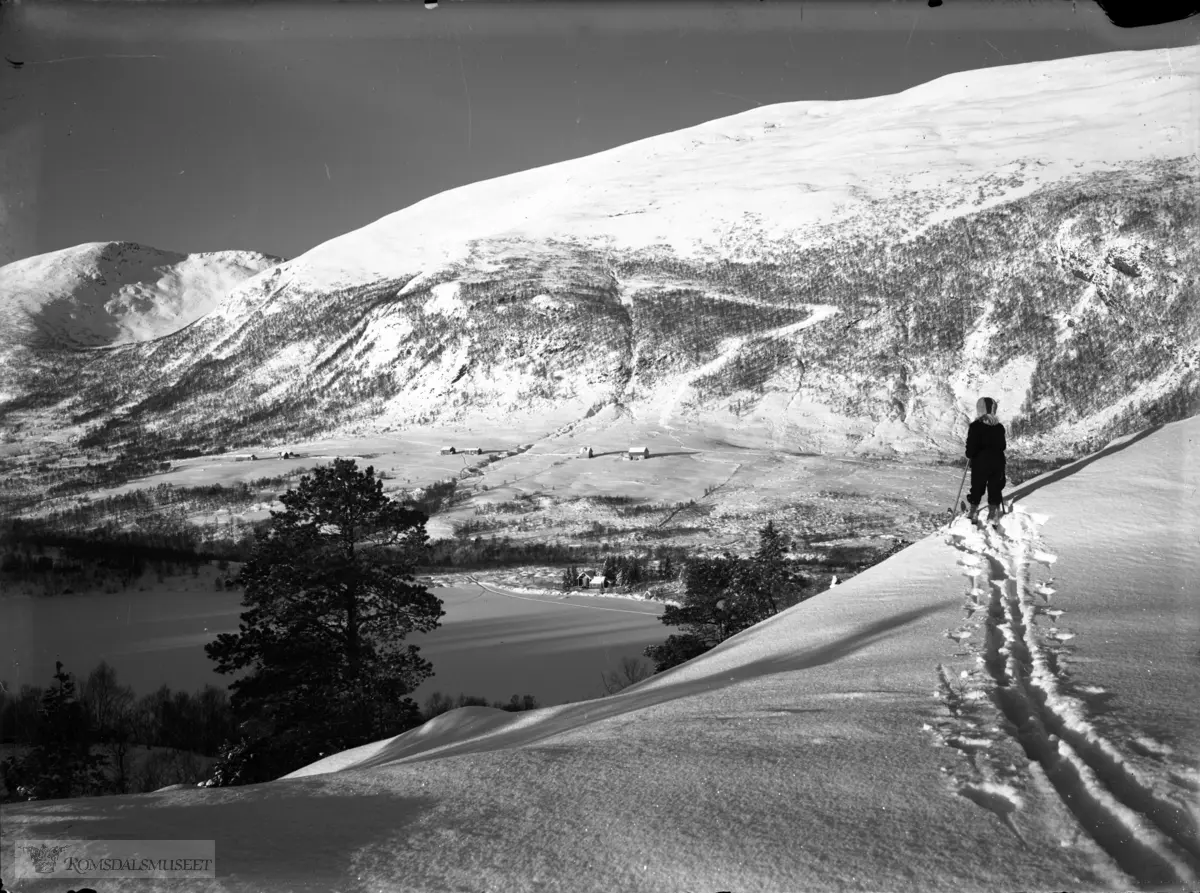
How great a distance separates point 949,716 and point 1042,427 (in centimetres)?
10167

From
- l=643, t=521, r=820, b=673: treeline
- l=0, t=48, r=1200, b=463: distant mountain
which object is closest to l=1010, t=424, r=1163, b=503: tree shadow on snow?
l=643, t=521, r=820, b=673: treeline

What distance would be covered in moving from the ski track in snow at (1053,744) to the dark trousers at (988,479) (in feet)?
10.7

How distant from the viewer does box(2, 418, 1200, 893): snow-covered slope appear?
9.66 feet

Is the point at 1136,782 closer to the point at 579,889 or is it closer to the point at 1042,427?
the point at 579,889

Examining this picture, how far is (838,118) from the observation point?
587ft

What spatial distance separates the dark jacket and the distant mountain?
8551 centimetres

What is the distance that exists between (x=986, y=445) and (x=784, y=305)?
373ft

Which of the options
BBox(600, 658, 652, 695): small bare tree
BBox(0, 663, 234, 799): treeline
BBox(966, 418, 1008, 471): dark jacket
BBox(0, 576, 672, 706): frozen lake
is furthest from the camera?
BBox(0, 576, 672, 706): frozen lake

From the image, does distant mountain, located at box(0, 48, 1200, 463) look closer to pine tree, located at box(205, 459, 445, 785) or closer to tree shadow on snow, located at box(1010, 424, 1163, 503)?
pine tree, located at box(205, 459, 445, 785)

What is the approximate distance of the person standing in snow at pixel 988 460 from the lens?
10445 millimetres

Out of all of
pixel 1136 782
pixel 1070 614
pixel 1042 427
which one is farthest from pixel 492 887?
pixel 1042 427

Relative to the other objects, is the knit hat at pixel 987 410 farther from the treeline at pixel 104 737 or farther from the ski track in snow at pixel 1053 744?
the treeline at pixel 104 737

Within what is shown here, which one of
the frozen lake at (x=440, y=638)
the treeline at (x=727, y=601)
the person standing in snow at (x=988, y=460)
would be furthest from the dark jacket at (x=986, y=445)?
the frozen lake at (x=440, y=638)

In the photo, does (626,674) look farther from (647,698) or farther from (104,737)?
(647,698)
